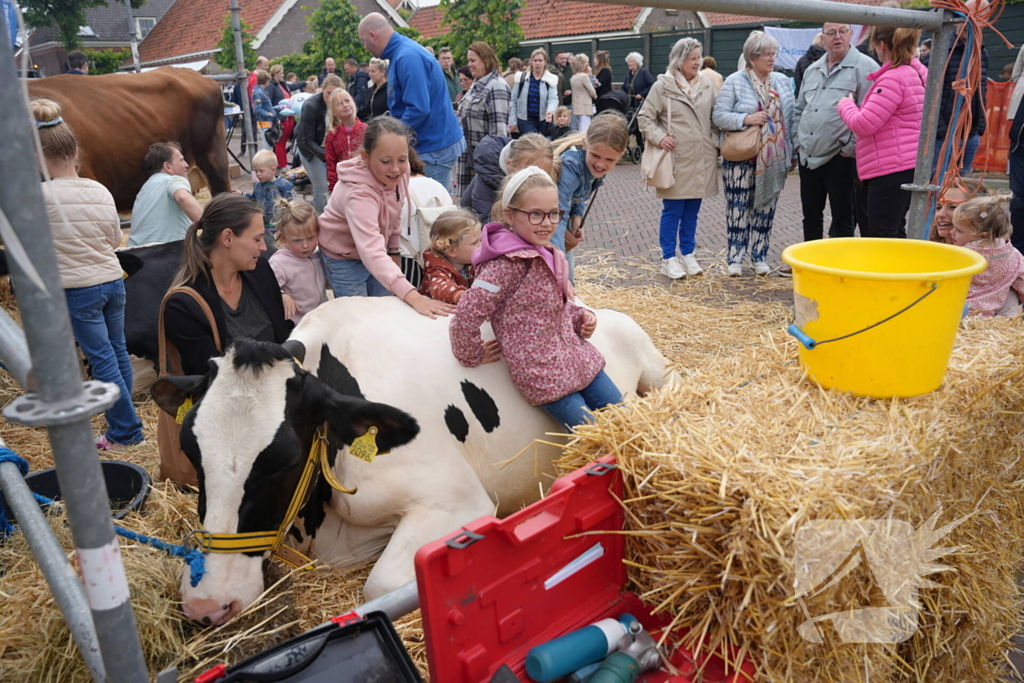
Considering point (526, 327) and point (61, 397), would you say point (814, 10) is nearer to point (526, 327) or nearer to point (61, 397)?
point (526, 327)

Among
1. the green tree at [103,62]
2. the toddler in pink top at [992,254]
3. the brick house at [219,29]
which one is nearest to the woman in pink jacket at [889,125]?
the toddler in pink top at [992,254]

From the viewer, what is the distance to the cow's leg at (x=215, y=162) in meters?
9.69

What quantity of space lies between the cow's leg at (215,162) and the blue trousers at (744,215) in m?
6.23

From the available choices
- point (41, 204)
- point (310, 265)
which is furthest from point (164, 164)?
point (41, 204)

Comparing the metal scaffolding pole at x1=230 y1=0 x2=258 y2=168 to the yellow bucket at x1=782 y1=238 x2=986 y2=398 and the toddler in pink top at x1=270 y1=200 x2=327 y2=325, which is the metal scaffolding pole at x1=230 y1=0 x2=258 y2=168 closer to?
the toddler in pink top at x1=270 y1=200 x2=327 y2=325

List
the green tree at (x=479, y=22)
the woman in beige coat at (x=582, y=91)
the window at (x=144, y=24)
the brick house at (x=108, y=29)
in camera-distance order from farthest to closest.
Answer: the window at (x=144, y=24), the brick house at (x=108, y=29), the green tree at (x=479, y=22), the woman in beige coat at (x=582, y=91)

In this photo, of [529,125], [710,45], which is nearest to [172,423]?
[529,125]

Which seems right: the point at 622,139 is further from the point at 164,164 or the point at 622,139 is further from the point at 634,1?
the point at 164,164

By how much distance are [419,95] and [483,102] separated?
1909mm

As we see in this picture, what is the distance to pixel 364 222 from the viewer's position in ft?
13.1

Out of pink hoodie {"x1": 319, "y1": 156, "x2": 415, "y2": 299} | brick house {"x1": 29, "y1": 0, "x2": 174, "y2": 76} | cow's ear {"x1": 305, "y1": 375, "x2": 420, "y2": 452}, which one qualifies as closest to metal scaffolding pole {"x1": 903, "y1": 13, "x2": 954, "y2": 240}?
pink hoodie {"x1": 319, "y1": 156, "x2": 415, "y2": 299}

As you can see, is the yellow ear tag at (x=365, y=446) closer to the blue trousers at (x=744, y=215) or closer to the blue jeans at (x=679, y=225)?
the blue jeans at (x=679, y=225)

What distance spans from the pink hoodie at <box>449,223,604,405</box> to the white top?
11.6ft

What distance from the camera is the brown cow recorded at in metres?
7.97
